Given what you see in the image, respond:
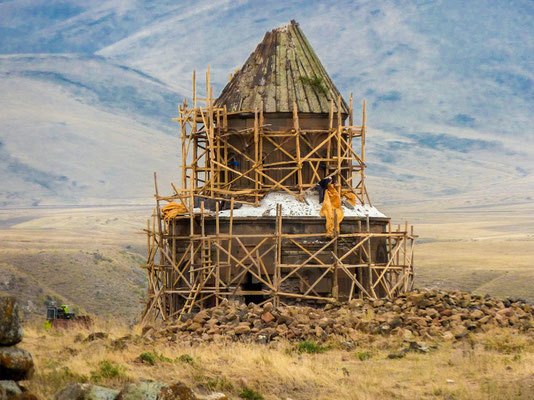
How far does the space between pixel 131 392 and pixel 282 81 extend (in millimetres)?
17511

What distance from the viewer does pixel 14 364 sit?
542 inches

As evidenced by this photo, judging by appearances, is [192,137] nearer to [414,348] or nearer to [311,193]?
[311,193]

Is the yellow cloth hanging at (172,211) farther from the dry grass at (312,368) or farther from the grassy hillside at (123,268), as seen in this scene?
the grassy hillside at (123,268)

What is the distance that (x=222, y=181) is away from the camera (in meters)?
29.3

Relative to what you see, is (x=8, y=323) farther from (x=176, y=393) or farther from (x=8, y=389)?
(x=176, y=393)

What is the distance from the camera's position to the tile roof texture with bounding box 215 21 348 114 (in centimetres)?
2880

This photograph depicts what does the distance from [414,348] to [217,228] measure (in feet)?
27.1

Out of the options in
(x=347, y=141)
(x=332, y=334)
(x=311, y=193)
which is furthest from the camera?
(x=347, y=141)

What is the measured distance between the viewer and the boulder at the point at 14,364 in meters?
13.7

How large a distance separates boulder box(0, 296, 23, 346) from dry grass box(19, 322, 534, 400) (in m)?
0.88

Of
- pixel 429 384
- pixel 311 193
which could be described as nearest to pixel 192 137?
pixel 311 193

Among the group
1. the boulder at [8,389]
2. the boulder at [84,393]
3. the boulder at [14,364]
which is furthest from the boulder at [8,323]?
the boulder at [84,393]

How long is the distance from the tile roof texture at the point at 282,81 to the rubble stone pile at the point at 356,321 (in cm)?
721

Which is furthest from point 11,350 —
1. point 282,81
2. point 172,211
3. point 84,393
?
point 282,81
